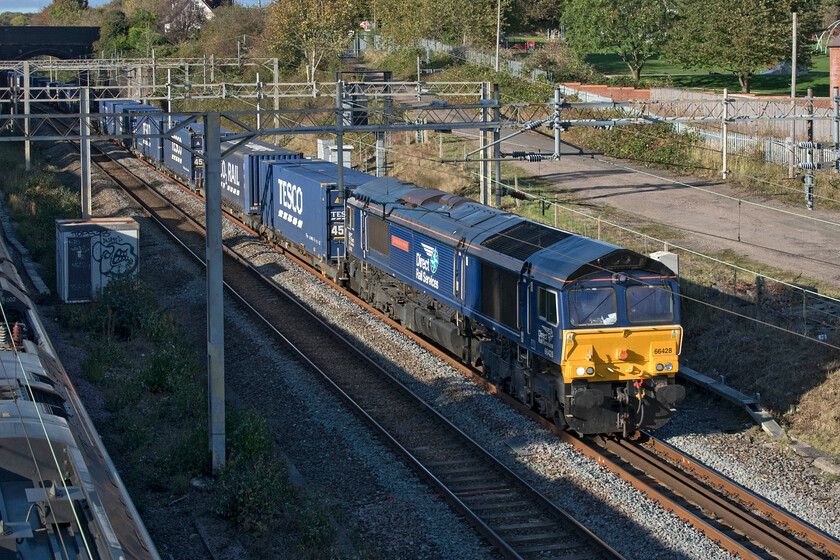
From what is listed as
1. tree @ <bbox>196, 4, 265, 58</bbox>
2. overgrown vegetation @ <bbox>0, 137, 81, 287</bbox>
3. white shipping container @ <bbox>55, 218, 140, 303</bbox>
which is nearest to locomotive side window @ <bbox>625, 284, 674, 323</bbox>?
white shipping container @ <bbox>55, 218, 140, 303</bbox>

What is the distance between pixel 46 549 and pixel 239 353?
12.3 metres

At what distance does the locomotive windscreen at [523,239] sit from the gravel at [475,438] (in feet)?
9.49

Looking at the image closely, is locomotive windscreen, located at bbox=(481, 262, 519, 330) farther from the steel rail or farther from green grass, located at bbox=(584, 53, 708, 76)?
green grass, located at bbox=(584, 53, 708, 76)

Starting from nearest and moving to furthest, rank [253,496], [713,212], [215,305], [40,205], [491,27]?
[253,496]
[215,305]
[713,212]
[40,205]
[491,27]

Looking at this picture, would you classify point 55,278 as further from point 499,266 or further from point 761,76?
point 761,76

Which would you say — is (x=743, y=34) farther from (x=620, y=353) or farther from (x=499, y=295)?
(x=620, y=353)

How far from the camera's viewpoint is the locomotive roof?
13.8 m

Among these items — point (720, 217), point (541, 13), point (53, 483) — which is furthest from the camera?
point (541, 13)

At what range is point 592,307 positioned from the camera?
1359 cm

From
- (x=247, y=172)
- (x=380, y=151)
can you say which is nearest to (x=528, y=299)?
(x=247, y=172)

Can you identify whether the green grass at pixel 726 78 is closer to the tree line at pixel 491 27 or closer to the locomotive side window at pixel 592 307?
the tree line at pixel 491 27

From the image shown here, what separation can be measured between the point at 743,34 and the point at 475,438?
38.5 m

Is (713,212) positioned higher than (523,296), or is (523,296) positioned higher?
(713,212)

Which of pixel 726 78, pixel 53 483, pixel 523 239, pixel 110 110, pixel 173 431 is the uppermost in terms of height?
pixel 726 78
